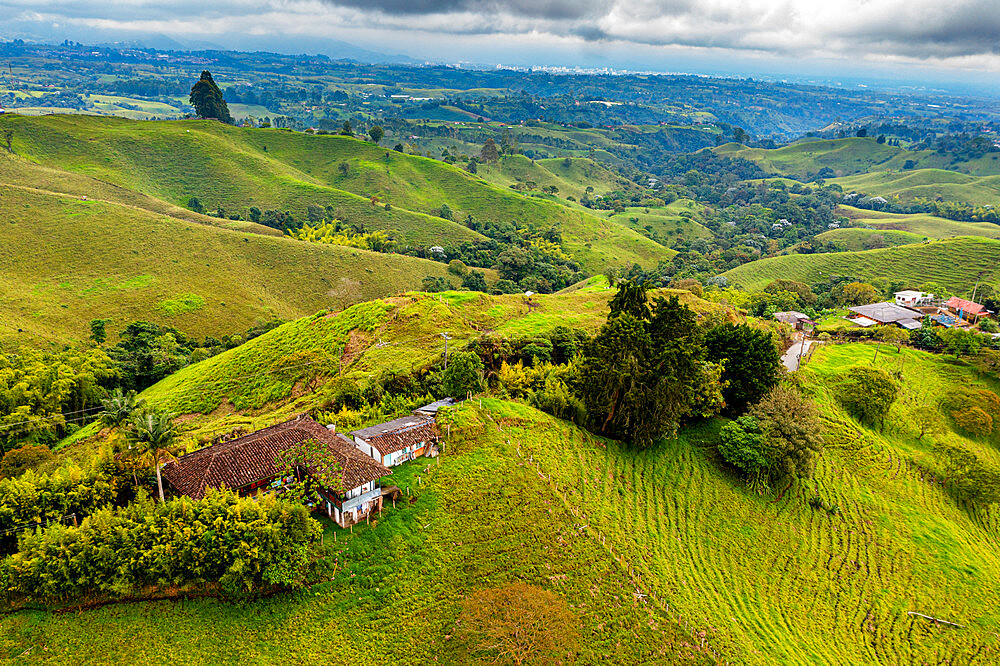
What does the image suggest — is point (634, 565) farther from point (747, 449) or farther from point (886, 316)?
point (886, 316)

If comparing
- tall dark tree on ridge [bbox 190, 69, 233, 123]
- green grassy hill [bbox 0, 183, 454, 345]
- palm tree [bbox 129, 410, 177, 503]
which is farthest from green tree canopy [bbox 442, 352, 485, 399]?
tall dark tree on ridge [bbox 190, 69, 233, 123]

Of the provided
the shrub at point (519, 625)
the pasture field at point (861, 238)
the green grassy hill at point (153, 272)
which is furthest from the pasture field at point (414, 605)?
the pasture field at point (861, 238)

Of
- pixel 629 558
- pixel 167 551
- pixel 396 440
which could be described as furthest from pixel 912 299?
pixel 167 551

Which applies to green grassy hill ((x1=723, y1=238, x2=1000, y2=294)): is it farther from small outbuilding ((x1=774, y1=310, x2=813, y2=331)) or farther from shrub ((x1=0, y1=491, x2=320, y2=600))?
shrub ((x1=0, y1=491, x2=320, y2=600))

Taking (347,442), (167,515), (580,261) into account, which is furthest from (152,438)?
(580,261)

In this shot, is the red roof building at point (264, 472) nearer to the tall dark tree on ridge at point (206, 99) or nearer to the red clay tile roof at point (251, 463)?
the red clay tile roof at point (251, 463)

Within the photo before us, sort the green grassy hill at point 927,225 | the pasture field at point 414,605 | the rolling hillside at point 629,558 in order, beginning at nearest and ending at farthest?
the pasture field at point 414,605 < the rolling hillside at point 629,558 < the green grassy hill at point 927,225
